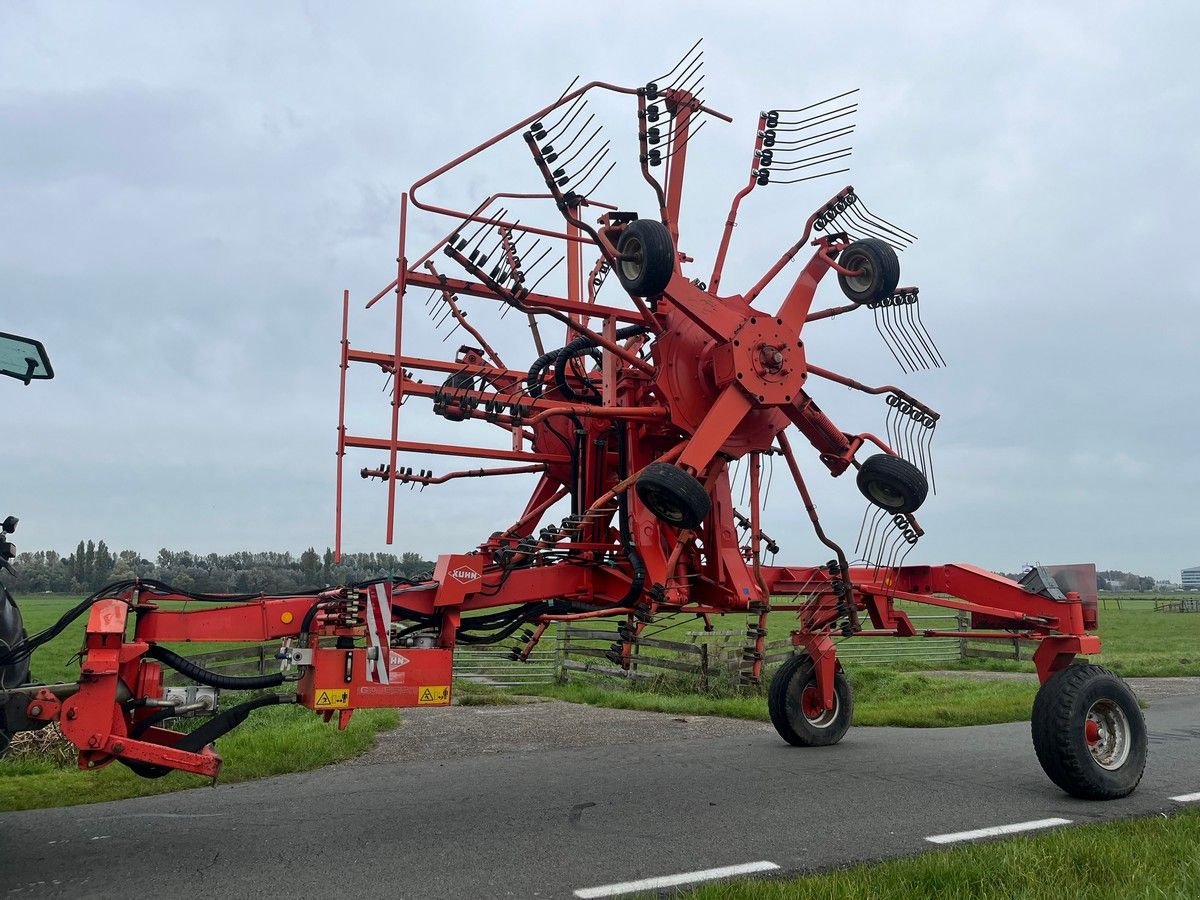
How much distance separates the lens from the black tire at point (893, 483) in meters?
8.37

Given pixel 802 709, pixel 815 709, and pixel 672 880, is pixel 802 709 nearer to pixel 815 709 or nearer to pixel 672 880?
pixel 815 709

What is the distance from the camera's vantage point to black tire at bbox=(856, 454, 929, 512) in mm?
8367

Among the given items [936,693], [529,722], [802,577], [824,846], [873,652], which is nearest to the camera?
[824,846]

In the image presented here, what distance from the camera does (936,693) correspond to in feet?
47.9

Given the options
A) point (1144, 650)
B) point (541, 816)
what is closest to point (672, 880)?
point (541, 816)

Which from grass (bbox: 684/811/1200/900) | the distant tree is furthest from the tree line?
grass (bbox: 684/811/1200/900)

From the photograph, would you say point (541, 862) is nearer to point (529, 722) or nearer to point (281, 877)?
point (281, 877)

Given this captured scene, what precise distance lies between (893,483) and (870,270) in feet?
6.16

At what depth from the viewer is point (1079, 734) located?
7215 millimetres

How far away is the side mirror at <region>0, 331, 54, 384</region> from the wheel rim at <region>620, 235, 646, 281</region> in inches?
157

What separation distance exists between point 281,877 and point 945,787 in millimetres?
5053

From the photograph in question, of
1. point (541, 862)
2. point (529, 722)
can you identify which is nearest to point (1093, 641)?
point (541, 862)

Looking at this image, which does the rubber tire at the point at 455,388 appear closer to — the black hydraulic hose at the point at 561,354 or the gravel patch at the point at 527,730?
the black hydraulic hose at the point at 561,354

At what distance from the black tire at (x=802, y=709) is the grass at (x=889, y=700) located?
165 centimetres
